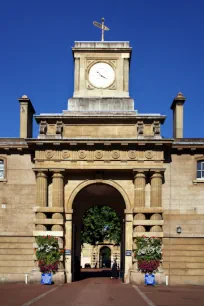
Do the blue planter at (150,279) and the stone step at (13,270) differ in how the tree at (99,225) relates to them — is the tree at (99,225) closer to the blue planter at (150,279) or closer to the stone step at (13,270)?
the stone step at (13,270)

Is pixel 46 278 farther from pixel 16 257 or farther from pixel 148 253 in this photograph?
pixel 148 253

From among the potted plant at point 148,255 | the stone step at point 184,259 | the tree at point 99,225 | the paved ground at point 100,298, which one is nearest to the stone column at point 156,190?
the potted plant at point 148,255

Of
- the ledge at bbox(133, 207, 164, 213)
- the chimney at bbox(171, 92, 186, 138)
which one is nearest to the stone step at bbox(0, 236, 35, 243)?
the ledge at bbox(133, 207, 164, 213)

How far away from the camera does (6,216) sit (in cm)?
2948

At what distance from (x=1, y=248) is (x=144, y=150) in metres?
9.86

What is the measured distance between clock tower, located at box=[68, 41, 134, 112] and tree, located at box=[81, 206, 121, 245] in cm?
3344

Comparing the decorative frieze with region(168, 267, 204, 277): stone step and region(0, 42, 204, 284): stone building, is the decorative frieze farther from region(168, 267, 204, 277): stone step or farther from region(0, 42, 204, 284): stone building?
region(168, 267, 204, 277): stone step

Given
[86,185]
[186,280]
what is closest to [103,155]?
[86,185]

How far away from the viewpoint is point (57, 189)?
28969 mm

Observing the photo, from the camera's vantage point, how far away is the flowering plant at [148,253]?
27406mm

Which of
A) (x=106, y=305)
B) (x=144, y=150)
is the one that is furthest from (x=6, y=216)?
(x=106, y=305)

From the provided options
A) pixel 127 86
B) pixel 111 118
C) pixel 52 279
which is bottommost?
pixel 52 279

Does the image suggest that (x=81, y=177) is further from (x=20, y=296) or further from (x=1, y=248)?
(x=20, y=296)

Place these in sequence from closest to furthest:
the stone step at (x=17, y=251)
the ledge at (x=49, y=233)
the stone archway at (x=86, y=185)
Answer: the ledge at (x=49, y=233)
the stone step at (x=17, y=251)
the stone archway at (x=86, y=185)
